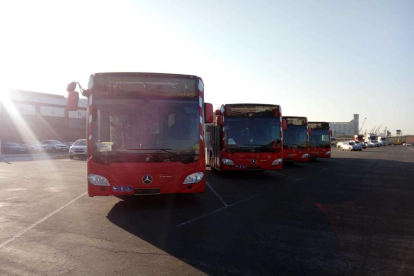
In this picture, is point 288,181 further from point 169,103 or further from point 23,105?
point 23,105

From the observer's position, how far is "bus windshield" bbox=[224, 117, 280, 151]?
13.9 metres

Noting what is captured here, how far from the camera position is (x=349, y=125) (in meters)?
72.8

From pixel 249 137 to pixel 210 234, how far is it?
27.3ft

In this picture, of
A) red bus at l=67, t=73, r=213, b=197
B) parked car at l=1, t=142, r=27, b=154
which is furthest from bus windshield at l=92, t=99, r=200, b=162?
parked car at l=1, t=142, r=27, b=154

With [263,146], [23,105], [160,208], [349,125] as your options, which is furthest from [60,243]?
[349,125]

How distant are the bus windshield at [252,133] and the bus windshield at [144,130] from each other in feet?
19.6

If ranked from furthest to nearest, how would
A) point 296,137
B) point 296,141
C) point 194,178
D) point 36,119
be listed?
point 36,119, point 296,137, point 296,141, point 194,178

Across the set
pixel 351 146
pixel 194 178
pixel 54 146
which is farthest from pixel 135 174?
pixel 351 146

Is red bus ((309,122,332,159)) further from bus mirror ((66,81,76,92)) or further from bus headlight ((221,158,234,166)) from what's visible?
bus mirror ((66,81,76,92))

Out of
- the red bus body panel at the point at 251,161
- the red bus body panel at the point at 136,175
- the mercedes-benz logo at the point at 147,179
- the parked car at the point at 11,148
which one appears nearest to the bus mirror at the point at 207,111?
the red bus body panel at the point at 136,175

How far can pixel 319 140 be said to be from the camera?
84.6 ft

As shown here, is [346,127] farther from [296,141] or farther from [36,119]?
[36,119]

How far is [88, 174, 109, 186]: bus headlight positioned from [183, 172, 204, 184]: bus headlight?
1762 mm

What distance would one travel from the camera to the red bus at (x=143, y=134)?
7.64m
